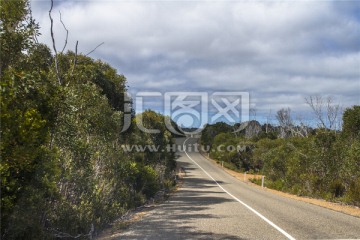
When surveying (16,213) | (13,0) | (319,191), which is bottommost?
(319,191)

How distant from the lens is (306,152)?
92.7ft

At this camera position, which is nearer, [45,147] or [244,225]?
[45,147]

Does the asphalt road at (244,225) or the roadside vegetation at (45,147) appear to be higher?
the roadside vegetation at (45,147)

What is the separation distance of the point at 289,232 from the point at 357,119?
1806 cm

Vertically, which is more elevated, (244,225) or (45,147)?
(45,147)

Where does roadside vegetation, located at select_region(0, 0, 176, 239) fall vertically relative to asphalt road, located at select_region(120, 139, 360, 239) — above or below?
above

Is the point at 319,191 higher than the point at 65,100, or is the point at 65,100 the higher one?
the point at 65,100

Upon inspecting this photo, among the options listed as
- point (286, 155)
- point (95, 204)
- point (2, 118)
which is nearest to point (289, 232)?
point (95, 204)

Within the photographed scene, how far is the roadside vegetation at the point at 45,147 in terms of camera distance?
6312 mm

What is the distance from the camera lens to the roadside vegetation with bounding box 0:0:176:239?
6.31 m

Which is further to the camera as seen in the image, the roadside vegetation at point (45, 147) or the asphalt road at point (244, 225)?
the asphalt road at point (244, 225)

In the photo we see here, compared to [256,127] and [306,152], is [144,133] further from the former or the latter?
[256,127]

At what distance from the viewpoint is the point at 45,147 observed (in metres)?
7.88

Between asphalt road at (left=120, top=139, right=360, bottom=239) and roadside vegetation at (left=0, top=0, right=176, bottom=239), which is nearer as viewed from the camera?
roadside vegetation at (left=0, top=0, right=176, bottom=239)
